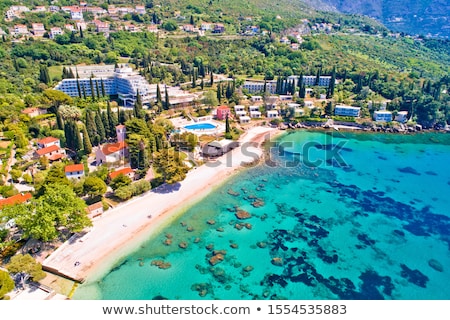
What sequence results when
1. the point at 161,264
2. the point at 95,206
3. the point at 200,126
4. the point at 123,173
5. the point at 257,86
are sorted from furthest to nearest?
the point at 257,86 → the point at 200,126 → the point at 123,173 → the point at 95,206 → the point at 161,264

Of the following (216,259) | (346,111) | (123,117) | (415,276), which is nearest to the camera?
(415,276)

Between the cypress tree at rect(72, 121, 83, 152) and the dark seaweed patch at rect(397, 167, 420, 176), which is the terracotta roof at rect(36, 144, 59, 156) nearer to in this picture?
the cypress tree at rect(72, 121, 83, 152)

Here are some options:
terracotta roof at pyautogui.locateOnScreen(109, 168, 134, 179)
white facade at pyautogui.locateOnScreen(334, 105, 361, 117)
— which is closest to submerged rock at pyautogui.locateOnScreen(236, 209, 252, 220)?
terracotta roof at pyautogui.locateOnScreen(109, 168, 134, 179)

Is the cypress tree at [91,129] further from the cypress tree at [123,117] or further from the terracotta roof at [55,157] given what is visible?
the cypress tree at [123,117]

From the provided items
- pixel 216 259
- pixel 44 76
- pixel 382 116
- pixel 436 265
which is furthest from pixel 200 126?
pixel 436 265

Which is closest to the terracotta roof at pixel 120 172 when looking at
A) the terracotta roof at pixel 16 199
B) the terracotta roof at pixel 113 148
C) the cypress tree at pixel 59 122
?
the terracotta roof at pixel 113 148

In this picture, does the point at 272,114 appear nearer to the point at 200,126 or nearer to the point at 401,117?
the point at 200,126

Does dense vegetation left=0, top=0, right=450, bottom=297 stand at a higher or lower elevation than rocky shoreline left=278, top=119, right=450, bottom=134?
higher
